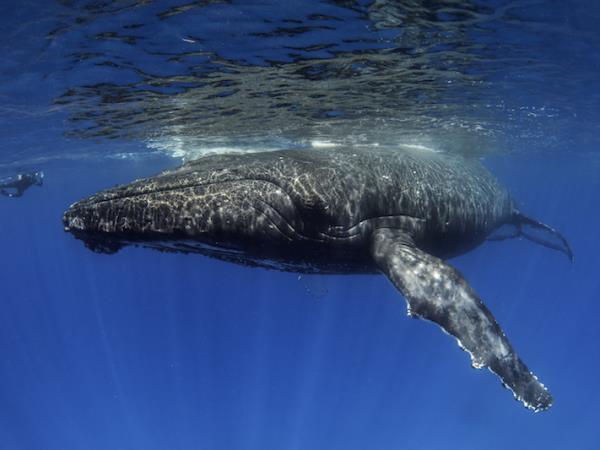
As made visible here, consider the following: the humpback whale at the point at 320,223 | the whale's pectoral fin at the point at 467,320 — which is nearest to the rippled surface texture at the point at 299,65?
the humpback whale at the point at 320,223

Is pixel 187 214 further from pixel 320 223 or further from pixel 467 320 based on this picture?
pixel 467 320

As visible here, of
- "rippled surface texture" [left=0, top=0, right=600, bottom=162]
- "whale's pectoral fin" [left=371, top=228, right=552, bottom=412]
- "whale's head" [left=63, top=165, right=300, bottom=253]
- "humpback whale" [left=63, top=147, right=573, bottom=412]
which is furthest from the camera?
"rippled surface texture" [left=0, top=0, right=600, bottom=162]

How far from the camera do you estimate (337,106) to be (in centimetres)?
1802

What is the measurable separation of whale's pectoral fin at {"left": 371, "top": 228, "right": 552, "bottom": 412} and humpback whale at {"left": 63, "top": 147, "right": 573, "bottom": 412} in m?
0.01

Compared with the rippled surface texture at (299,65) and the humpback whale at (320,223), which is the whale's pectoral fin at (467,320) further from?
the rippled surface texture at (299,65)

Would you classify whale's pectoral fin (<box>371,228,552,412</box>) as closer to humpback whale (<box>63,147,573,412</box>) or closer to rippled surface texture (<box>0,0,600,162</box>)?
humpback whale (<box>63,147,573,412</box>)

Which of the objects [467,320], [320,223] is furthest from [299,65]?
[467,320]

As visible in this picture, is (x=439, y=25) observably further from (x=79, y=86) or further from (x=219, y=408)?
(x=219, y=408)

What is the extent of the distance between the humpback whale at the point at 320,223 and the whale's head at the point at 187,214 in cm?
1

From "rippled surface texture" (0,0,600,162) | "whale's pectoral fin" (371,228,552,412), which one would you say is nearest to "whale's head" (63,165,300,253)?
"whale's pectoral fin" (371,228,552,412)

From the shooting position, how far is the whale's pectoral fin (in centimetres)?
544

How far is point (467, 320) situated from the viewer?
5555 mm

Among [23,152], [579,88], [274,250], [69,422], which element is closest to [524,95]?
[579,88]

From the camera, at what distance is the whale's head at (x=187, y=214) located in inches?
229
